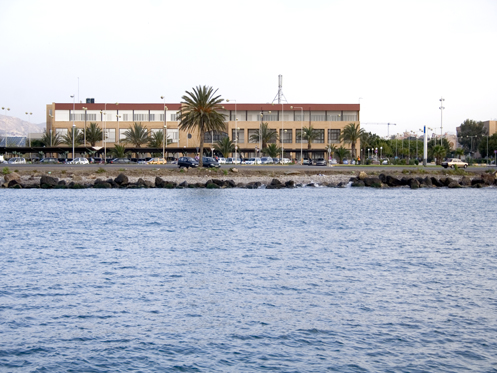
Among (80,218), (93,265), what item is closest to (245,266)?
(93,265)

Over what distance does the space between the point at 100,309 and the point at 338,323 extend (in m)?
5.69

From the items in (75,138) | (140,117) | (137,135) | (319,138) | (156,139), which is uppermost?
(140,117)

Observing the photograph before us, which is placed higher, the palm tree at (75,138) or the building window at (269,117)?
the building window at (269,117)

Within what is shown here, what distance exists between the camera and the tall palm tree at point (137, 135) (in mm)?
114250

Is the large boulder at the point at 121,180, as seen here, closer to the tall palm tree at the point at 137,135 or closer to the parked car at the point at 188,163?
the parked car at the point at 188,163

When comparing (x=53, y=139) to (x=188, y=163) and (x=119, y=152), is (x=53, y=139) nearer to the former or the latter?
(x=119, y=152)

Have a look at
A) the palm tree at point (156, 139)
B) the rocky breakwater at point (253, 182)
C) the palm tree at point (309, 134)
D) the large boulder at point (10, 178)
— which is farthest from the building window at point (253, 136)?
the large boulder at point (10, 178)

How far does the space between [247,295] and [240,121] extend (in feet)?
347

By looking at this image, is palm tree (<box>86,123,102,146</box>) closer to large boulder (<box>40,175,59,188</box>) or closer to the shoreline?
Answer: the shoreline

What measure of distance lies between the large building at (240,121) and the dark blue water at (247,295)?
287 feet

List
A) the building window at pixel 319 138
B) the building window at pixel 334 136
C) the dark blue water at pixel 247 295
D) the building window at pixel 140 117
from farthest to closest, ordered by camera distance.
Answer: the building window at pixel 140 117 < the building window at pixel 334 136 < the building window at pixel 319 138 < the dark blue water at pixel 247 295

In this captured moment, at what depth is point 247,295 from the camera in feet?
50.8

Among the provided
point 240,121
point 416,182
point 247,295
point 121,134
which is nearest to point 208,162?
point 416,182

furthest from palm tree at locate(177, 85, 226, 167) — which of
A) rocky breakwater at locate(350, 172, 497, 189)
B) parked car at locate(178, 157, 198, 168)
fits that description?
rocky breakwater at locate(350, 172, 497, 189)
